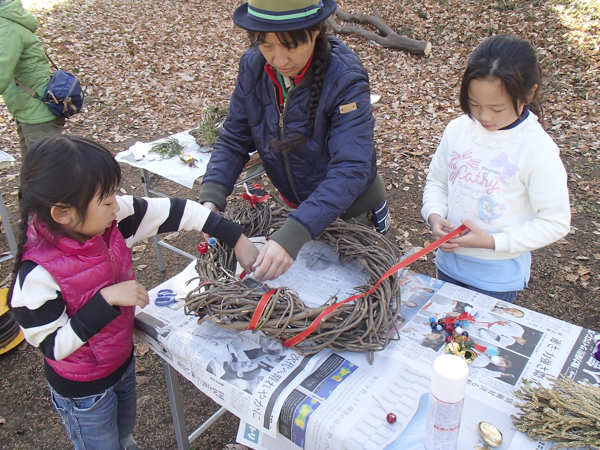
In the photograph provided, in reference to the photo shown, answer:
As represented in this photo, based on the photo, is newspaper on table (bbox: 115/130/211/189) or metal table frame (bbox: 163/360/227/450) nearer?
metal table frame (bbox: 163/360/227/450)

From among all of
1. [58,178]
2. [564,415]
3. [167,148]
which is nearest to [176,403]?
[58,178]

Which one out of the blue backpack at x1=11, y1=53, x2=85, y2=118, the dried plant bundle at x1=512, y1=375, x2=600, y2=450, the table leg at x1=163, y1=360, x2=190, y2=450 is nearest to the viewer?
the dried plant bundle at x1=512, y1=375, x2=600, y2=450

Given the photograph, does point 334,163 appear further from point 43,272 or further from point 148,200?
point 43,272

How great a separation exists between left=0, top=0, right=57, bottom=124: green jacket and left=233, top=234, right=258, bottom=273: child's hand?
9.62 ft

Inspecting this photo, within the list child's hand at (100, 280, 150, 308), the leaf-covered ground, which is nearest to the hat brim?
child's hand at (100, 280, 150, 308)

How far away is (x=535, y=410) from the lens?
114 cm

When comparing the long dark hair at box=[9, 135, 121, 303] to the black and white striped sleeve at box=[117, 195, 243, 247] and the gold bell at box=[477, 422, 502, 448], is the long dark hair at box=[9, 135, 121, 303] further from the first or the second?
the gold bell at box=[477, 422, 502, 448]

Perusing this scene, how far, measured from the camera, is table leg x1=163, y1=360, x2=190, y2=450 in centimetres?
181

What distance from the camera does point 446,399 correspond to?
955 millimetres

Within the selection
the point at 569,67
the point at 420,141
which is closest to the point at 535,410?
the point at 420,141

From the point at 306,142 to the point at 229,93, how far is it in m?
6.06

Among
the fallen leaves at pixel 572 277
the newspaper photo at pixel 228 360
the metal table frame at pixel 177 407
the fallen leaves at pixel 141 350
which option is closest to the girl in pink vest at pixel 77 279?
the newspaper photo at pixel 228 360

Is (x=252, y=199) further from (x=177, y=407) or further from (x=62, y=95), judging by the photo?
(x=62, y=95)

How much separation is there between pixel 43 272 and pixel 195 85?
22.8 ft
